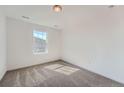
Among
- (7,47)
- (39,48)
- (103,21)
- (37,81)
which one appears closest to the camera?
(37,81)

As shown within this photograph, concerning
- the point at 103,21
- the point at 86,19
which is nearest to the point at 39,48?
the point at 86,19

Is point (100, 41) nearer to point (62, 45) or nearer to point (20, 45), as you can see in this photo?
point (62, 45)

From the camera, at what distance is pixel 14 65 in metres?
4.05

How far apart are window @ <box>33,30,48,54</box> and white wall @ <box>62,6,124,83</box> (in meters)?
1.61

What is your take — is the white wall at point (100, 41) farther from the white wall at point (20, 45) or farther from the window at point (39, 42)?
the white wall at point (20, 45)

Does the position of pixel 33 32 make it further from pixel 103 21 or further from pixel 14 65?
pixel 103 21

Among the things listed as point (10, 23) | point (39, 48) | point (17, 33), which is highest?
point (10, 23)

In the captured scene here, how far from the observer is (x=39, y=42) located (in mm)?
5301

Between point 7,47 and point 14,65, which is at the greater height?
point 7,47

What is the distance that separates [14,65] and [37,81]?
→ 1622 millimetres

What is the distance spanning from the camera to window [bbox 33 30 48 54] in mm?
4980

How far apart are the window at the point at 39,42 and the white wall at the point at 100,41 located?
1.61m

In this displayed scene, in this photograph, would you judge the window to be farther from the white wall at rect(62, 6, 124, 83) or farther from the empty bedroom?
the white wall at rect(62, 6, 124, 83)

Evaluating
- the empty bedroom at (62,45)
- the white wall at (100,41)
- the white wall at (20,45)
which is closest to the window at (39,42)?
the empty bedroom at (62,45)
